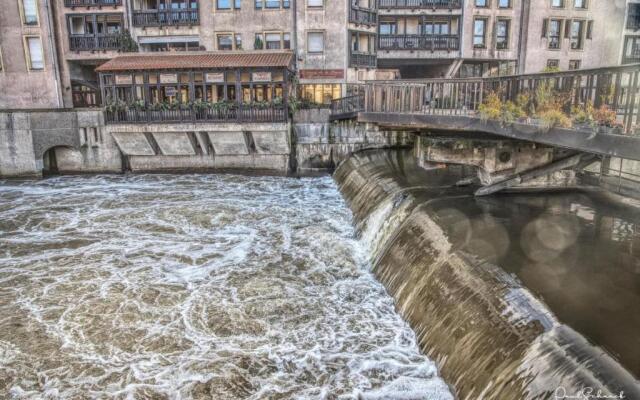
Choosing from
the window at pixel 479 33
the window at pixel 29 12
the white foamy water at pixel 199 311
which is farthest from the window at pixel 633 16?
the window at pixel 29 12

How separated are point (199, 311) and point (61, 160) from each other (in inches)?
887

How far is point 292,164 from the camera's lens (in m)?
27.5

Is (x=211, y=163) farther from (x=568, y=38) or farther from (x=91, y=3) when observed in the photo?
(x=568, y=38)

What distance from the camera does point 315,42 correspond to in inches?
1232

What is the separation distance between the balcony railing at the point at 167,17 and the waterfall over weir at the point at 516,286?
2347cm

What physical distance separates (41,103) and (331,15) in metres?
21.5

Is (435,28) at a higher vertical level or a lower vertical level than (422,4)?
lower

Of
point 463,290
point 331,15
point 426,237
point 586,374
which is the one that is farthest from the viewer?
point 331,15

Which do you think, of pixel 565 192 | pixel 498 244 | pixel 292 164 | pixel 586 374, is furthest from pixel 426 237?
pixel 292 164

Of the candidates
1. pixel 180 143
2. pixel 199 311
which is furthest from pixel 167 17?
pixel 199 311

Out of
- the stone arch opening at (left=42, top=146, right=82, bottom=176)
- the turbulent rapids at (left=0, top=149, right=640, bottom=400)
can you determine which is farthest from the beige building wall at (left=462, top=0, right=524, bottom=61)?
the stone arch opening at (left=42, top=146, right=82, bottom=176)

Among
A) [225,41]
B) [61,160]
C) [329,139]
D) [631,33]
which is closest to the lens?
[329,139]

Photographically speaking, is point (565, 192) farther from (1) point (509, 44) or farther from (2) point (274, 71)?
(1) point (509, 44)

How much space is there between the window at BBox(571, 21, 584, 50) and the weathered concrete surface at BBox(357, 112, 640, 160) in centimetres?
2665
